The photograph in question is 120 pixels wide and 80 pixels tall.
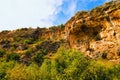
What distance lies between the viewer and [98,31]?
79188mm

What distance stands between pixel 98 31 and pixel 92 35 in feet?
8.41

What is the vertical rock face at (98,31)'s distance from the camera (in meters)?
73.1

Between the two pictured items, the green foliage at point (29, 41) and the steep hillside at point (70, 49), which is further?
the green foliage at point (29, 41)

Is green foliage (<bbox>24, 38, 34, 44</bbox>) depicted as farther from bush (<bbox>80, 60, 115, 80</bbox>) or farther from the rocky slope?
bush (<bbox>80, 60, 115, 80</bbox>)

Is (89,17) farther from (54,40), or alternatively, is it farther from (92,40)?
(54,40)

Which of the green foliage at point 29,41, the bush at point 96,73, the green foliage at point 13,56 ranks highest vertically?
the green foliage at point 29,41

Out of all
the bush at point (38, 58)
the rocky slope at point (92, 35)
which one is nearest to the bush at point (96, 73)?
the rocky slope at point (92, 35)

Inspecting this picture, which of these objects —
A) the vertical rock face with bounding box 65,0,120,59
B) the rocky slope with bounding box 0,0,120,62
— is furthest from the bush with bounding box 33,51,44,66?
the vertical rock face with bounding box 65,0,120,59

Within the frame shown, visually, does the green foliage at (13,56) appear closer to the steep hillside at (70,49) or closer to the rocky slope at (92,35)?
the steep hillside at (70,49)

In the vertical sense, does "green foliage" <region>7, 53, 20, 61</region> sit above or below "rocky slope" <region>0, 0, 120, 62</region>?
below

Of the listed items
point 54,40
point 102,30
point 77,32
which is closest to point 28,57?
point 54,40

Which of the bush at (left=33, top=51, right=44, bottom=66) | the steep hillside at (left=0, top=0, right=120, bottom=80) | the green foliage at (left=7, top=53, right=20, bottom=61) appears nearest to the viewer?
the steep hillside at (left=0, top=0, right=120, bottom=80)

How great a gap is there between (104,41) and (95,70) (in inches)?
946

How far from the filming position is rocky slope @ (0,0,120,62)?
7344 cm
